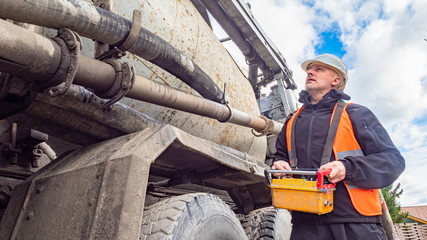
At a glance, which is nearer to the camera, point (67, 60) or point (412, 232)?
point (67, 60)

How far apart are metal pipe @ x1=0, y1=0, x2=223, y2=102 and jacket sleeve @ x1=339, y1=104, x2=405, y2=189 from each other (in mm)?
1161

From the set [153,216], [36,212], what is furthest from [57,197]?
[153,216]

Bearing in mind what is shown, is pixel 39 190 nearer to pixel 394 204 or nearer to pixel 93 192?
pixel 93 192

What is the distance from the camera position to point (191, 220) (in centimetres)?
174

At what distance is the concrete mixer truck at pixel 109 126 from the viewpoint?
1389 mm

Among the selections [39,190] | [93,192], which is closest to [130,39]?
[93,192]

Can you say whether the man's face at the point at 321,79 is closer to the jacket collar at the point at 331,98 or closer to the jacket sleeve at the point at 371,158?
the jacket collar at the point at 331,98

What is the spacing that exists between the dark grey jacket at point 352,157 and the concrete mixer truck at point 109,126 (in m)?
0.54

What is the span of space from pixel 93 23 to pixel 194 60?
4.02ft

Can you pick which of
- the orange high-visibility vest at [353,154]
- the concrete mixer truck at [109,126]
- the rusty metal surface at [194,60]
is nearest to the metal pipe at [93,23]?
the concrete mixer truck at [109,126]

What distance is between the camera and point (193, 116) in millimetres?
2791

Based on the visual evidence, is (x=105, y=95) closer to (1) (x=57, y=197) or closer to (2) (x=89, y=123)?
(2) (x=89, y=123)

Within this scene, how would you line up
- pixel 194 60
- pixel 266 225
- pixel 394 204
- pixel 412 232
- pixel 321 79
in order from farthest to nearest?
1. pixel 394 204
2. pixel 412 232
3. pixel 266 225
4. pixel 194 60
5. pixel 321 79

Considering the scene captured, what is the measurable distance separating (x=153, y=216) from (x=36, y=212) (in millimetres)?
623
